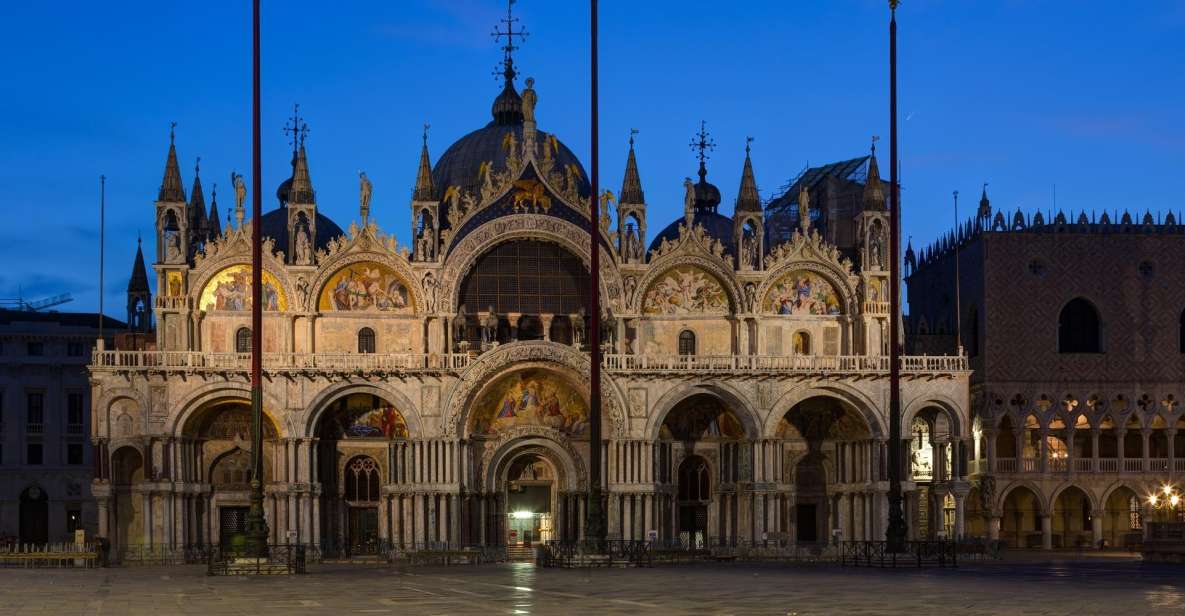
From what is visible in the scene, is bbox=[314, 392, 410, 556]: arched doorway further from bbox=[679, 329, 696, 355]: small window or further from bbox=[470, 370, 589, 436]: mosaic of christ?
bbox=[679, 329, 696, 355]: small window

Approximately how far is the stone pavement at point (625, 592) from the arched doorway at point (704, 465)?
2256 centimetres

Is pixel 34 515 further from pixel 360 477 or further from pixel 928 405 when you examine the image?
pixel 928 405

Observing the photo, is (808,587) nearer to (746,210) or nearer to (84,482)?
(746,210)

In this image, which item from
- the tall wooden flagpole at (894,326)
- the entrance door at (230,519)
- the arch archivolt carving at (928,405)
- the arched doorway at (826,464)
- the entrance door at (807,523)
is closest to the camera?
the tall wooden flagpole at (894,326)

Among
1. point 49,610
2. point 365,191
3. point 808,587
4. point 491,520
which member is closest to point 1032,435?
point 491,520

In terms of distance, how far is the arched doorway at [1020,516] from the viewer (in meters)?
79.4

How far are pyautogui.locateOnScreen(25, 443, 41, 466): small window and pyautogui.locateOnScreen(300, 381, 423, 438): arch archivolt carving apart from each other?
2982 centimetres

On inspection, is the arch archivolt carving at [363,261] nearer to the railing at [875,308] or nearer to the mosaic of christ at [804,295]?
the mosaic of christ at [804,295]

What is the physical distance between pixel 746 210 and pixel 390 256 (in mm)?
14493

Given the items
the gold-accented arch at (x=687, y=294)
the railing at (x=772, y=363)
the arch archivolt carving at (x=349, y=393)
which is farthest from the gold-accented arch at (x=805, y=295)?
the arch archivolt carving at (x=349, y=393)

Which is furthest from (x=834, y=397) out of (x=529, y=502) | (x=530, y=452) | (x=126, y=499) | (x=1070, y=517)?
(x=126, y=499)

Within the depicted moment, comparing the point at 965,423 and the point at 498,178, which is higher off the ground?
the point at 498,178

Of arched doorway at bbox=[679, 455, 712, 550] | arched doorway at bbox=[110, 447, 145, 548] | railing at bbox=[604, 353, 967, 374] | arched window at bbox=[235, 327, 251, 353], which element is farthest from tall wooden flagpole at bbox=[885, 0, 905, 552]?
arched doorway at bbox=[110, 447, 145, 548]

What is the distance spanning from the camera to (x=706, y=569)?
159 ft
